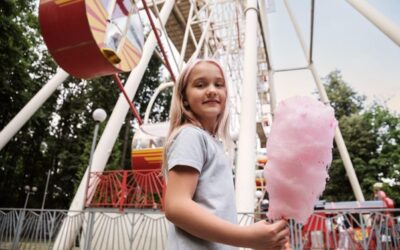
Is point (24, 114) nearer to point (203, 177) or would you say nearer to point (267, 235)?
point (203, 177)

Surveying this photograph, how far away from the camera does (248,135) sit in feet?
18.7

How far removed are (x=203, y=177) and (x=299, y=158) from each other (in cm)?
29

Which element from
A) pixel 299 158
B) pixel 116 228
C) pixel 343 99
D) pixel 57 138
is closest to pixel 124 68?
pixel 116 228

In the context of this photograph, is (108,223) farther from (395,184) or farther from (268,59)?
(395,184)

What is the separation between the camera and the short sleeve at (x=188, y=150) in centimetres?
95

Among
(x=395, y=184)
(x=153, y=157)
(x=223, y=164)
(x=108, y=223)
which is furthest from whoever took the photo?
(x=395, y=184)

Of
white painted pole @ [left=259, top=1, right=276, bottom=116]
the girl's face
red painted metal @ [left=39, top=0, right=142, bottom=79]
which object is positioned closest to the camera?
the girl's face

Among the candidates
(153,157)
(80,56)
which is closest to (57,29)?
(80,56)

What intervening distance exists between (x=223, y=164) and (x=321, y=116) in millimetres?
356

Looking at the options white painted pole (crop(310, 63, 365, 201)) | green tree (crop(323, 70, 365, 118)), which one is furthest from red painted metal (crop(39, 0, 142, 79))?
green tree (crop(323, 70, 365, 118))

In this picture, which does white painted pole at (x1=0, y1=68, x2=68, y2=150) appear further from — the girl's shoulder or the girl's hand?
the girl's hand

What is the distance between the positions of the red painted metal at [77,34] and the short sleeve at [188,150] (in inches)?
142

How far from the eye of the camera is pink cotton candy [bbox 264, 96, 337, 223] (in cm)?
89

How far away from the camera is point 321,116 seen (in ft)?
3.07
